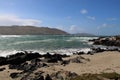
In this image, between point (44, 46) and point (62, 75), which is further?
point (44, 46)

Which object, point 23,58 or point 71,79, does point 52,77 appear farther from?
point 23,58

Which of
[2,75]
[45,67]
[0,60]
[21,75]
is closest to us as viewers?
[21,75]

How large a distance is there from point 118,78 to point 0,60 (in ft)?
57.9

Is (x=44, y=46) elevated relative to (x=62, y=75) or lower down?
lower down

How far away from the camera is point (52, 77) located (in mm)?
19156

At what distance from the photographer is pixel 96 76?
57.9 feet

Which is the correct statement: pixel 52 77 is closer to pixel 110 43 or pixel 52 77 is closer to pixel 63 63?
pixel 63 63

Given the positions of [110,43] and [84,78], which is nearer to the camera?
[84,78]

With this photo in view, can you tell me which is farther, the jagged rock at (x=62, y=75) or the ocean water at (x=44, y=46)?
the ocean water at (x=44, y=46)

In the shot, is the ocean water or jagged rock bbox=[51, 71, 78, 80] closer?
jagged rock bbox=[51, 71, 78, 80]

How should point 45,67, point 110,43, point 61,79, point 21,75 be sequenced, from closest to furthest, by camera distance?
point 61,79, point 21,75, point 45,67, point 110,43

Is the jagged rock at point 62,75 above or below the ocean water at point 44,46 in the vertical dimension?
above

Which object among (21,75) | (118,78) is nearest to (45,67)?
(21,75)

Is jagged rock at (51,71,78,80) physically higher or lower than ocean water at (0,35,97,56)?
higher
